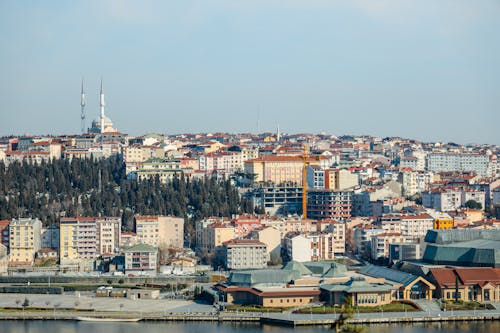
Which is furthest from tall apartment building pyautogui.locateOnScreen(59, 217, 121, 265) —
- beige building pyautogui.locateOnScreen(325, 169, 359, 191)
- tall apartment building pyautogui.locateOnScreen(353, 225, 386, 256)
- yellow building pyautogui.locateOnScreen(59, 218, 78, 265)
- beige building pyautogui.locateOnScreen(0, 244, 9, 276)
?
beige building pyautogui.locateOnScreen(325, 169, 359, 191)

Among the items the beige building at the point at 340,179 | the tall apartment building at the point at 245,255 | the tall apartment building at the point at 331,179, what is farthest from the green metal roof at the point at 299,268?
the beige building at the point at 340,179

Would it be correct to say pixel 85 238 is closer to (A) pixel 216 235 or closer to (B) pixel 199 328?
(A) pixel 216 235

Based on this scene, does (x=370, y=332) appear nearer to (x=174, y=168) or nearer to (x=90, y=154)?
(x=174, y=168)

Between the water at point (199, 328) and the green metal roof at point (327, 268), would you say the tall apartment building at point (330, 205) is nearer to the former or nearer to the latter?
the green metal roof at point (327, 268)

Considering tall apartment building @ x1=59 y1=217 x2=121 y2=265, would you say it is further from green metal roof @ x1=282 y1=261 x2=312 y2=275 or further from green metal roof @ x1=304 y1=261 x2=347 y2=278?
green metal roof @ x1=282 y1=261 x2=312 y2=275

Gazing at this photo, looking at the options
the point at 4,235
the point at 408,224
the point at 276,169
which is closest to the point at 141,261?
the point at 4,235

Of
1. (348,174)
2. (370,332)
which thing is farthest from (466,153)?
(370,332)
